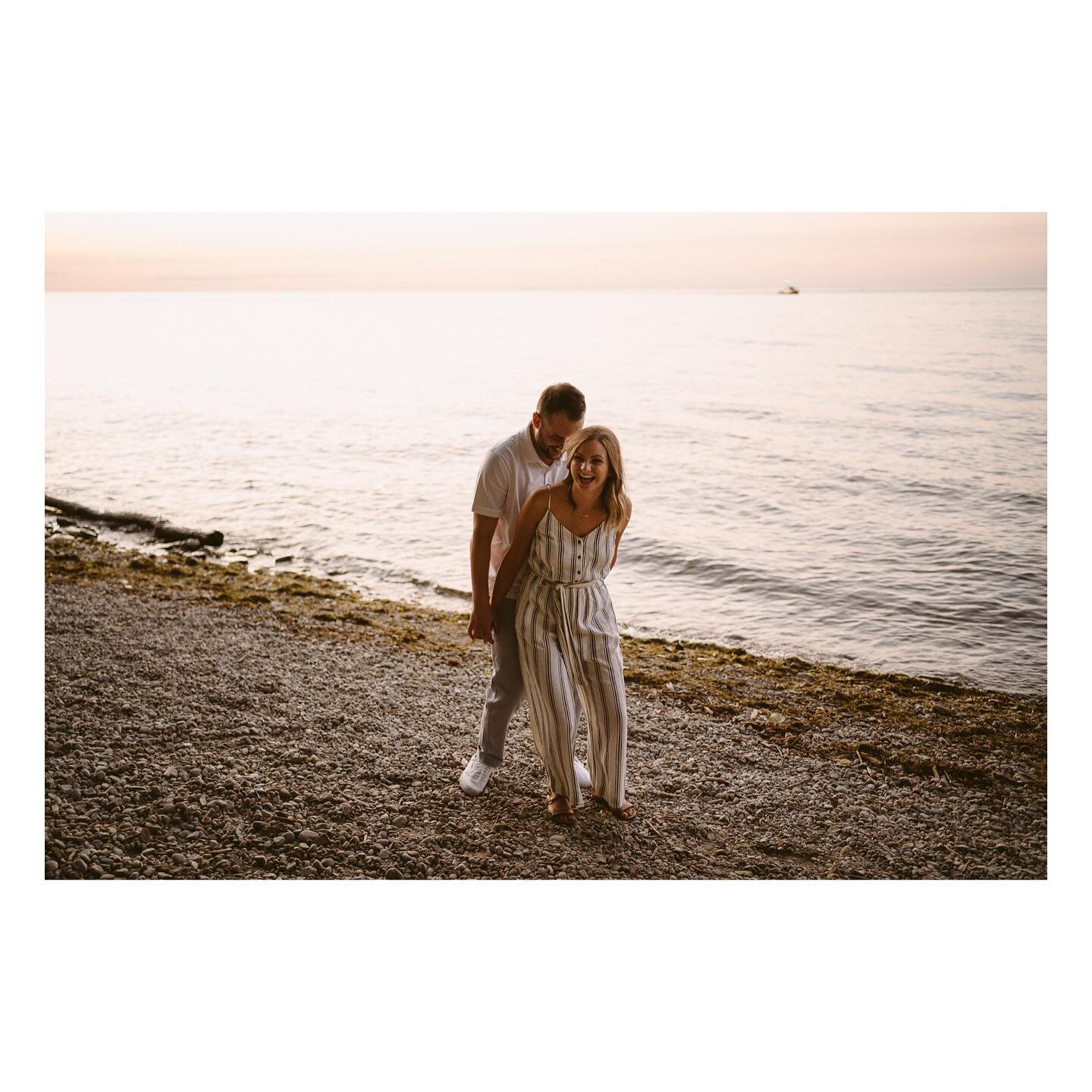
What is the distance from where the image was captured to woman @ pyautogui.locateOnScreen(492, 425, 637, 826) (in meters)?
3.62

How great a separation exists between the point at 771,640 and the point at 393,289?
140 inches

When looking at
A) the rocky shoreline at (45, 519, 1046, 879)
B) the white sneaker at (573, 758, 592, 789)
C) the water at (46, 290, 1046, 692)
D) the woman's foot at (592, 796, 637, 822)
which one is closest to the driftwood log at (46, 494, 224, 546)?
the water at (46, 290, 1046, 692)

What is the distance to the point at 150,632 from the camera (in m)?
6.14

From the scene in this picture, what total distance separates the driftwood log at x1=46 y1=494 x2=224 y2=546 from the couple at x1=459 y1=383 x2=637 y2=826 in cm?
620

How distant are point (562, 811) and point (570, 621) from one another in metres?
0.80

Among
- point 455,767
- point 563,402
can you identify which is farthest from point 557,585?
point 455,767

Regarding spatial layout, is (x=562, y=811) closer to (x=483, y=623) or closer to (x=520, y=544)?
(x=483, y=623)

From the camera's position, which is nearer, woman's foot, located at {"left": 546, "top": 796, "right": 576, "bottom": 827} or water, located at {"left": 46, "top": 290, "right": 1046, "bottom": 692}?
woman's foot, located at {"left": 546, "top": 796, "right": 576, "bottom": 827}

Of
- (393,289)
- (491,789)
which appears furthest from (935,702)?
(393,289)

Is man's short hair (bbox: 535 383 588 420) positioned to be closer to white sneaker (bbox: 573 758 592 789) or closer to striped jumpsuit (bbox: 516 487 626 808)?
striped jumpsuit (bbox: 516 487 626 808)

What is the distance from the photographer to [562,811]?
391 cm

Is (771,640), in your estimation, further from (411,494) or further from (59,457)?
(59,457)

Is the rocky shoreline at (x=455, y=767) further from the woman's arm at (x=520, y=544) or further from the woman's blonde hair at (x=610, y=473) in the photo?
the woman's blonde hair at (x=610, y=473)

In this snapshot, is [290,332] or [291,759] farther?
[290,332]
